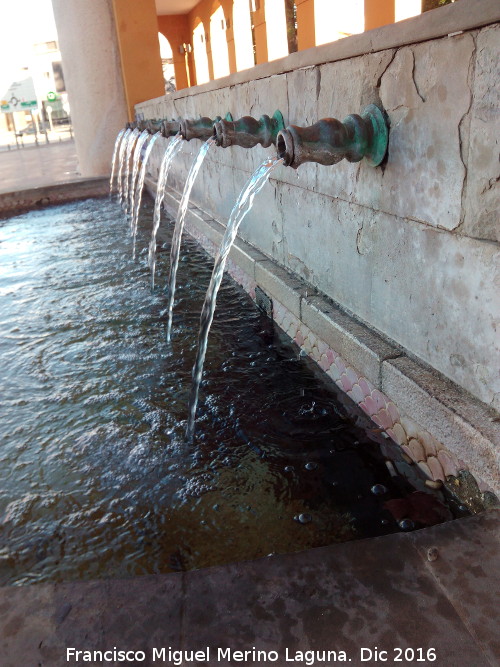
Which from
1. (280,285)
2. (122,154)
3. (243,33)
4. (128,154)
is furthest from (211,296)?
(243,33)

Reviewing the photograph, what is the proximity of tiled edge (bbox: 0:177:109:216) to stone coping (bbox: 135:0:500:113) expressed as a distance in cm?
763

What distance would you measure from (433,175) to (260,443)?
1460 mm

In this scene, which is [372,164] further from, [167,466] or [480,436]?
[167,466]

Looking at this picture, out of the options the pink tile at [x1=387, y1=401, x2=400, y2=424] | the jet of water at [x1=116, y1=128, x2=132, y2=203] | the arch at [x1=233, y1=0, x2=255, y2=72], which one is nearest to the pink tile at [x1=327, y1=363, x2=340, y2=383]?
the pink tile at [x1=387, y1=401, x2=400, y2=424]

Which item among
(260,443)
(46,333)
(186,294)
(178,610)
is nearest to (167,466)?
(260,443)

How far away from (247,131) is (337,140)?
104 centimetres

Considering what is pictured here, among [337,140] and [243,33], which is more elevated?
[243,33]

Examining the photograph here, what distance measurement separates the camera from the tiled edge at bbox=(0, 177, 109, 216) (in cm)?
988

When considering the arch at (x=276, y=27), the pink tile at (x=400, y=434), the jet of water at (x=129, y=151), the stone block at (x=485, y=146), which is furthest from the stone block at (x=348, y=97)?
the arch at (x=276, y=27)

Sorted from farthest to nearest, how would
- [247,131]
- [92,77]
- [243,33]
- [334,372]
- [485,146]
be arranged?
[243,33], [92,77], [247,131], [334,372], [485,146]

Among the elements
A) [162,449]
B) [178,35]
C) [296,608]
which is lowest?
[162,449]

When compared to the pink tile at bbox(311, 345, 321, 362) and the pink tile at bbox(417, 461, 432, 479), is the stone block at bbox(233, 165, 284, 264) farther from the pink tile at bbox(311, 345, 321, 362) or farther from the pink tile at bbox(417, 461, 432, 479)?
the pink tile at bbox(417, 461, 432, 479)

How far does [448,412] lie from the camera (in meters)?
2.06

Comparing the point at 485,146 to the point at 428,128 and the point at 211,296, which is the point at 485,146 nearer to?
the point at 428,128
